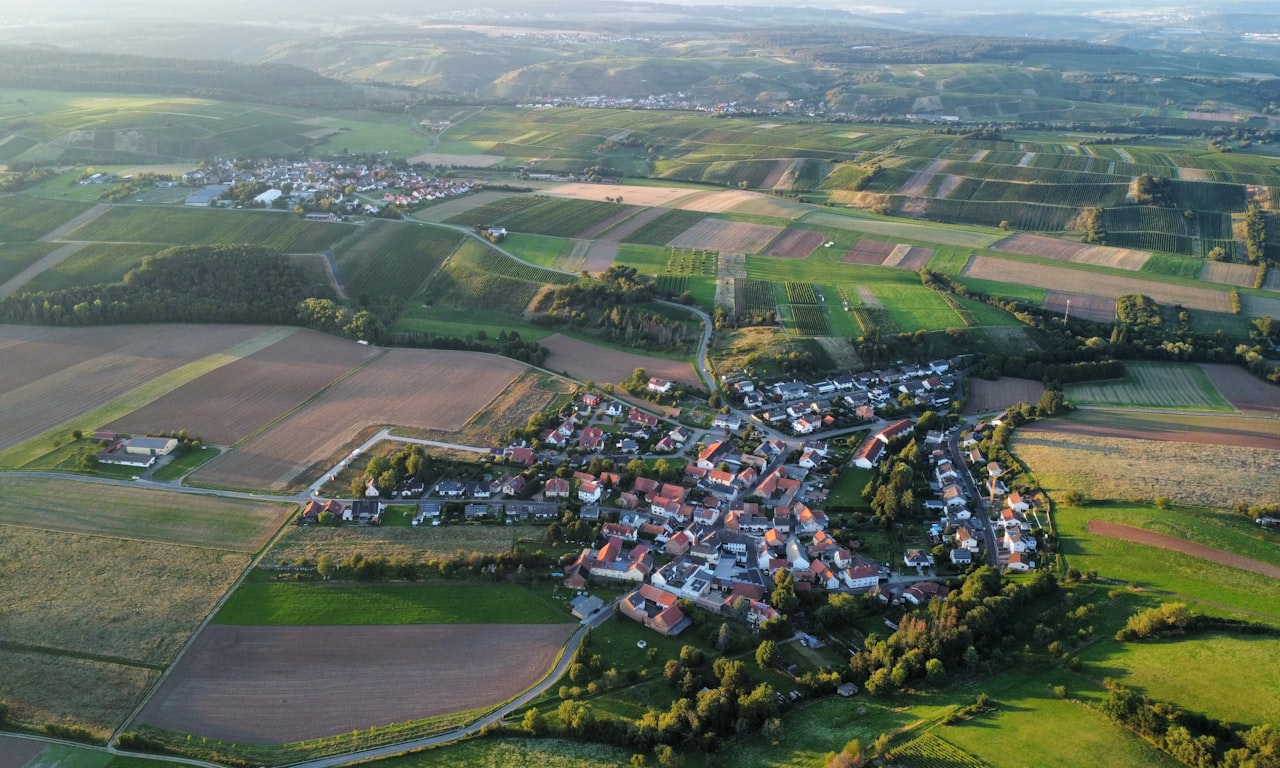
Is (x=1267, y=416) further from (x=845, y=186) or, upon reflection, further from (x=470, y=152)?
(x=470, y=152)

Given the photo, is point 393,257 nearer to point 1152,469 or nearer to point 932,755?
point 1152,469

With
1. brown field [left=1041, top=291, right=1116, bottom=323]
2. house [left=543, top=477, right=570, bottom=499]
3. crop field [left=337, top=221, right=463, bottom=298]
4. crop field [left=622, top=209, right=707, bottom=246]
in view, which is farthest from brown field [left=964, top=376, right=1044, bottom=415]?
crop field [left=337, top=221, right=463, bottom=298]

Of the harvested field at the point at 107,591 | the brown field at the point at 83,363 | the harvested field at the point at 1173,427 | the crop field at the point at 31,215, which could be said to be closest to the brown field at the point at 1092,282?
the harvested field at the point at 1173,427

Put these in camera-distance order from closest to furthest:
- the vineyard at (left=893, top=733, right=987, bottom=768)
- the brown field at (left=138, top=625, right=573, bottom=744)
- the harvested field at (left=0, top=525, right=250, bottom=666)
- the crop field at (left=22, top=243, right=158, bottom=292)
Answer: the vineyard at (left=893, top=733, right=987, bottom=768), the brown field at (left=138, top=625, right=573, bottom=744), the harvested field at (left=0, top=525, right=250, bottom=666), the crop field at (left=22, top=243, right=158, bottom=292)

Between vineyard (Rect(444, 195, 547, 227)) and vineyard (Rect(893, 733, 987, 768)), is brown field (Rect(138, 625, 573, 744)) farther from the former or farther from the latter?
vineyard (Rect(444, 195, 547, 227))

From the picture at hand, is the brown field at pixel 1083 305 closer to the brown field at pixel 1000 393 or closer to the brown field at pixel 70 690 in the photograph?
the brown field at pixel 1000 393

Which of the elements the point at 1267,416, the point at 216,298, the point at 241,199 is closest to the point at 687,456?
the point at 1267,416
